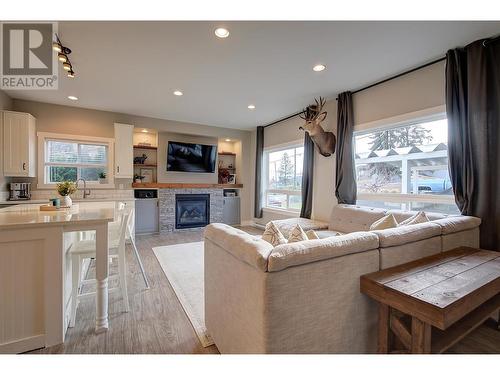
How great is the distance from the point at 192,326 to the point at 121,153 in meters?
3.95

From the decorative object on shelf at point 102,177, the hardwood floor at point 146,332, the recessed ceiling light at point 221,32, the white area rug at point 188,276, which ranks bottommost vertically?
the hardwood floor at point 146,332

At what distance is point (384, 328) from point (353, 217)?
2.10 metres

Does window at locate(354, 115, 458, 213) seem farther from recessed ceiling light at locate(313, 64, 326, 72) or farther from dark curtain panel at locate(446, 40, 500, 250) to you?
recessed ceiling light at locate(313, 64, 326, 72)

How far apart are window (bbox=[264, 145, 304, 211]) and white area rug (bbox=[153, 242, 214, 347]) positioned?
218 centimetres

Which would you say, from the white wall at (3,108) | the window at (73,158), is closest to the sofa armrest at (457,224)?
the window at (73,158)

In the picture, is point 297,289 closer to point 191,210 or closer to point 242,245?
point 242,245

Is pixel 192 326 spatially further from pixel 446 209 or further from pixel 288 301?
pixel 446 209

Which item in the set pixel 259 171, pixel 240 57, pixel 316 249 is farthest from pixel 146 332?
pixel 259 171

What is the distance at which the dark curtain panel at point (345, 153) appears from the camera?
366 centimetres

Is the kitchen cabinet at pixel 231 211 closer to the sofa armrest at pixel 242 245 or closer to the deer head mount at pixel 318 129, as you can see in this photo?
the deer head mount at pixel 318 129

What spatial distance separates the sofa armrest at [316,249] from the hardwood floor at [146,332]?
103 centimetres

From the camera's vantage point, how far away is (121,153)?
15.6 feet
